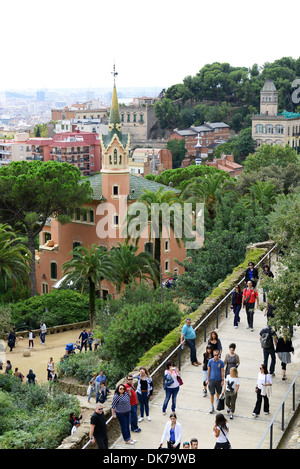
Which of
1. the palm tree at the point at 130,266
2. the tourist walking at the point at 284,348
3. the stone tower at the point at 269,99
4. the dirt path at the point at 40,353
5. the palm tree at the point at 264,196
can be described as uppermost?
the stone tower at the point at 269,99

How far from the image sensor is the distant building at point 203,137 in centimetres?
14925

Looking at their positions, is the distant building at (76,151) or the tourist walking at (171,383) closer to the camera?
the tourist walking at (171,383)

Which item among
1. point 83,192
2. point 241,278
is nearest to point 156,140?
point 83,192

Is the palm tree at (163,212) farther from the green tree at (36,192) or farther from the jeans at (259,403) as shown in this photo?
the jeans at (259,403)

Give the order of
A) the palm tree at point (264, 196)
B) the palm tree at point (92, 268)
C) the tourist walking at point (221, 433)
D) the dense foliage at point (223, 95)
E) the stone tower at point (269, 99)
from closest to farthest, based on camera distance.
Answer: the tourist walking at point (221, 433) → the palm tree at point (264, 196) → the palm tree at point (92, 268) → the stone tower at point (269, 99) → the dense foliage at point (223, 95)

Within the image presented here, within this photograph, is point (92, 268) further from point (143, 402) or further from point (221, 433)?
point (221, 433)

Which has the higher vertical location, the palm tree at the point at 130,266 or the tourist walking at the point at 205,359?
the tourist walking at the point at 205,359

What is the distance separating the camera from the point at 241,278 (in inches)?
829

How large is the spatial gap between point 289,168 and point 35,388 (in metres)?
27.0

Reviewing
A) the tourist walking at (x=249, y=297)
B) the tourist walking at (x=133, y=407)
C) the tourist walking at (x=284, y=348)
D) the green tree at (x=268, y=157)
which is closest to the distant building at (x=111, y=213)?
the green tree at (x=268, y=157)

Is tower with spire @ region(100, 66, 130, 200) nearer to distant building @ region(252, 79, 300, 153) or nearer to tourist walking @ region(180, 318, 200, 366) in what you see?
tourist walking @ region(180, 318, 200, 366)

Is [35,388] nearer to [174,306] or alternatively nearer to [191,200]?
[174,306]

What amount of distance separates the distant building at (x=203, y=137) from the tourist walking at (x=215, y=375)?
131 meters

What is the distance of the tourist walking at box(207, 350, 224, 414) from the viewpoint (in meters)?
12.9
